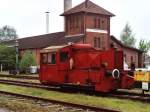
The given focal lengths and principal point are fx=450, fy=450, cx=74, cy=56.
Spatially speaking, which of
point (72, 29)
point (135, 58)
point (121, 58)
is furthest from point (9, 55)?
point (121, 58)

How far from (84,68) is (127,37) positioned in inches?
4292

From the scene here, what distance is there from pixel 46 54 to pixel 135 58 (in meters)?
57.9

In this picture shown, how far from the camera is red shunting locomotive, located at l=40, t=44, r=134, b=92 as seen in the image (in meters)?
21.0

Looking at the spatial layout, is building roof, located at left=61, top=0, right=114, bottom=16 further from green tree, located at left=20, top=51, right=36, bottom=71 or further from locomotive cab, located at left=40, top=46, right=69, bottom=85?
locomotive cab, located at left=40, top=46, right=69, bottom=85

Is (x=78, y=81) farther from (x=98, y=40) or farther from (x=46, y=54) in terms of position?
(x=98, y=40)

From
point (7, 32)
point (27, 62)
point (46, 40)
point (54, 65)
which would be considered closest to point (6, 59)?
point (27, 62)

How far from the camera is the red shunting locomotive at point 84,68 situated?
21.0 meters

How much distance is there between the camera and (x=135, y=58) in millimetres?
81250

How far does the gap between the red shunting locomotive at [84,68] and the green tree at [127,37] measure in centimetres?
10248

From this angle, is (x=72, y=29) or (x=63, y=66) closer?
(x=63, y=66)

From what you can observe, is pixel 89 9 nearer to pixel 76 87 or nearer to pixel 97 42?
pixel 97 42

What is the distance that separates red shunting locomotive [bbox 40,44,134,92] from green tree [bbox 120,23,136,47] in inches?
4035

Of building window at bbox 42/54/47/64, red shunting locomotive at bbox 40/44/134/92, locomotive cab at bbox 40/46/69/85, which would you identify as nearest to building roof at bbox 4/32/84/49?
building window at bbox 42/54/47/64

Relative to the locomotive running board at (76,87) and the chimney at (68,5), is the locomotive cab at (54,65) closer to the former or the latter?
the locomotive running board at (76,87)
